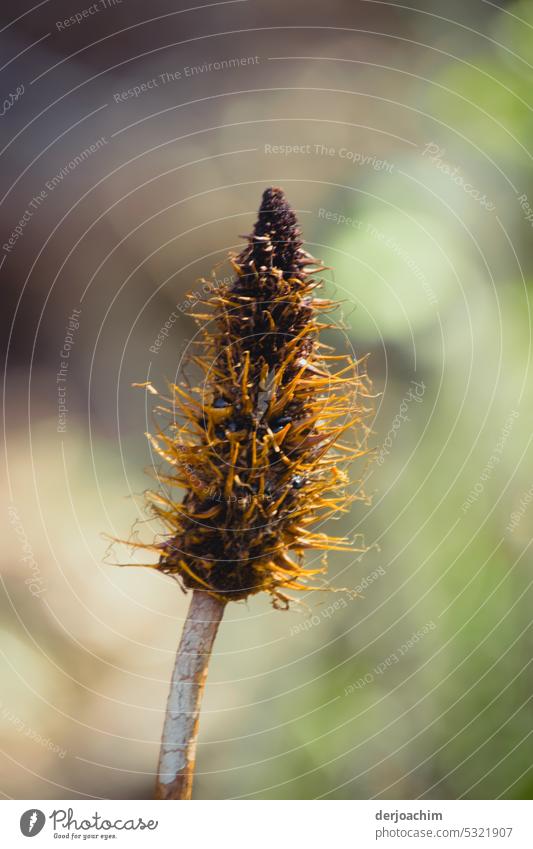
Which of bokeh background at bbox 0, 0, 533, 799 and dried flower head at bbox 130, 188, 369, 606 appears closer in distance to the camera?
dried flower head at bbox 130, 188, 369, 606

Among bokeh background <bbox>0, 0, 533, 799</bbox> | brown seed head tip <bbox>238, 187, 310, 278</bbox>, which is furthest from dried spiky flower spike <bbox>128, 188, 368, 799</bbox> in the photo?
bokeh background <bbox>0, 0, 533, 799</bbox>

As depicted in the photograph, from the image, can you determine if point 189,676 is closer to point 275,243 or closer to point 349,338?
point 275,243

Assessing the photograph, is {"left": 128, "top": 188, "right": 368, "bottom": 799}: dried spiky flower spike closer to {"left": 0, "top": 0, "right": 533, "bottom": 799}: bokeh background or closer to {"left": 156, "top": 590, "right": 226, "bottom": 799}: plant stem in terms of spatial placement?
{"left": 156, "top": 590, "right": 226, "bottom": 799}: plant stem

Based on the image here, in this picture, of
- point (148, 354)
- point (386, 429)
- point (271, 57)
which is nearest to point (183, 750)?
point (386, 429)

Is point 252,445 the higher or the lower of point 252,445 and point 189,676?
the higher

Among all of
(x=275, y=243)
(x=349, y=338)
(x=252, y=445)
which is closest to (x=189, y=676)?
(x=252, y=445)

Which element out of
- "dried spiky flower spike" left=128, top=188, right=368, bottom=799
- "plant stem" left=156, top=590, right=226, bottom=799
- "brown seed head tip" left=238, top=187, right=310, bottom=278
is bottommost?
"plant stem" left=156, top=590, right=226, bottom=799

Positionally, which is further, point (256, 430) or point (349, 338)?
point (349, 338)
